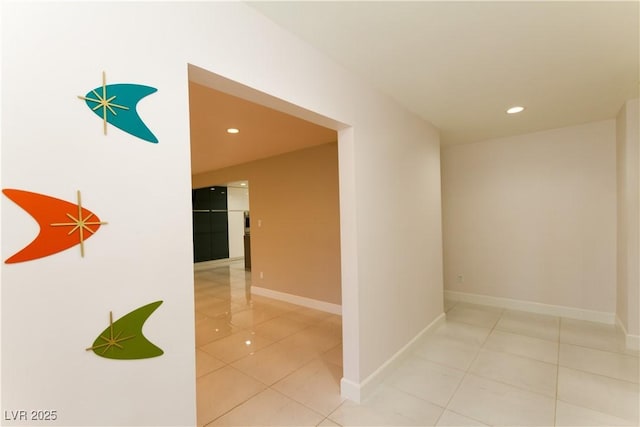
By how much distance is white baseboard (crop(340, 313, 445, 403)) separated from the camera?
216 centimetres

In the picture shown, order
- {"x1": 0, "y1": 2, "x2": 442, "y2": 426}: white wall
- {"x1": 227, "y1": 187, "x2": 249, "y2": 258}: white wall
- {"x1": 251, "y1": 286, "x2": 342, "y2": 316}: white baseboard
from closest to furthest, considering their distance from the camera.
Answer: {"x1": 0, "y1": 2, "x2": 442, "y2": 426}: white wall
{"x1": 251, "y1": 286, "x2": 342, "y2": 316}: white baseboard
{"x1": 227, "y1": 187, "x2": 249, "y2": 258}: white wall

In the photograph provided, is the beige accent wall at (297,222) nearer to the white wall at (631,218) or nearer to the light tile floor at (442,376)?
the light tile floor at (442,376)

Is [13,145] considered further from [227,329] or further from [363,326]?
[227,329]

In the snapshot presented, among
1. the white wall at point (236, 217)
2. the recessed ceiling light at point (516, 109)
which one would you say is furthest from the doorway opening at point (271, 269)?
the white wall at point (236, 217)

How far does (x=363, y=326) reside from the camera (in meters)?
2.21

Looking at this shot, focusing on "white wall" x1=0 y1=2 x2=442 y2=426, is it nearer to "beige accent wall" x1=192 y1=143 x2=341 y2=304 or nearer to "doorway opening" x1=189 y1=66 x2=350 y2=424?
"doorway opening" x1=189 y1=66 x2=350 y2=424

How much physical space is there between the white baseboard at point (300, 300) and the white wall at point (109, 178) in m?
3.14

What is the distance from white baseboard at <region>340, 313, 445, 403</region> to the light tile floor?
0.05 m

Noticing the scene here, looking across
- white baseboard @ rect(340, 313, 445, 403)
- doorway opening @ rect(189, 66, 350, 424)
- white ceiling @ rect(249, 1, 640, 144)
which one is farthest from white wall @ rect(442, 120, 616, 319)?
white baseboard @ rect(340, 313, 445, 403)

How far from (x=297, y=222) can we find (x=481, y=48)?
335 centimetres

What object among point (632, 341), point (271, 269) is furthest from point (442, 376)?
point (271, 269)

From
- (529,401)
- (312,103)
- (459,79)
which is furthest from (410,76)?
(529,401)

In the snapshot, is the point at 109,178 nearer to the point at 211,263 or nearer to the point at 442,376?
the point at 442,376

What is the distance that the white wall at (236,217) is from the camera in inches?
Result: 358
